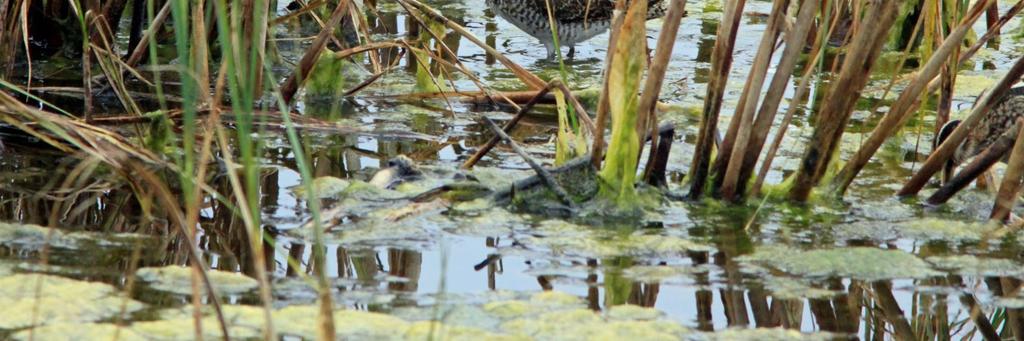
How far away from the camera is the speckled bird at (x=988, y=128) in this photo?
4.08 metres

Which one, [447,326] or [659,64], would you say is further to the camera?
[659,64]

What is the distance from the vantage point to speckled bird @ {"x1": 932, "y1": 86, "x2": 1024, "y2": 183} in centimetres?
408

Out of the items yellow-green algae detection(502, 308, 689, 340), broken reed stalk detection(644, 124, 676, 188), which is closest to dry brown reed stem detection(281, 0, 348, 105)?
broken reed stalk detection(644, 124, 676, 188)

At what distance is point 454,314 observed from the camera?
286 centimetres

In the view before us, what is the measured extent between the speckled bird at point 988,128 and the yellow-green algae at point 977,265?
2.36 ft

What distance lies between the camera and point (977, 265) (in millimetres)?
3336

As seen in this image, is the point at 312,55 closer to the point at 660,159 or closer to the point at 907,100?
the point at 660,159

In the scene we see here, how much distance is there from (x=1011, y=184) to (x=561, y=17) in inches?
147

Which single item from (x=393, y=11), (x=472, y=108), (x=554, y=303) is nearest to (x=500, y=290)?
(x=554, y=303)

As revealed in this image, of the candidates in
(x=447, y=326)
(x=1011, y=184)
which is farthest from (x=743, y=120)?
(x=447, y=326)

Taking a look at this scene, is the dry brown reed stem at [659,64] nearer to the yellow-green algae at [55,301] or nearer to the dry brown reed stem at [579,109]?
the dry brown reed stem at [579,109]

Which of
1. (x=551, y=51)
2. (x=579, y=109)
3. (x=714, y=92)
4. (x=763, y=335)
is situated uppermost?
(x=714, y=92)

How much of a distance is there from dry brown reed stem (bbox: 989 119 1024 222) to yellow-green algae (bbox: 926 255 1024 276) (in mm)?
308

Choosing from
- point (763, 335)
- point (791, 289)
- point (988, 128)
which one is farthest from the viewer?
point (988, 128)
